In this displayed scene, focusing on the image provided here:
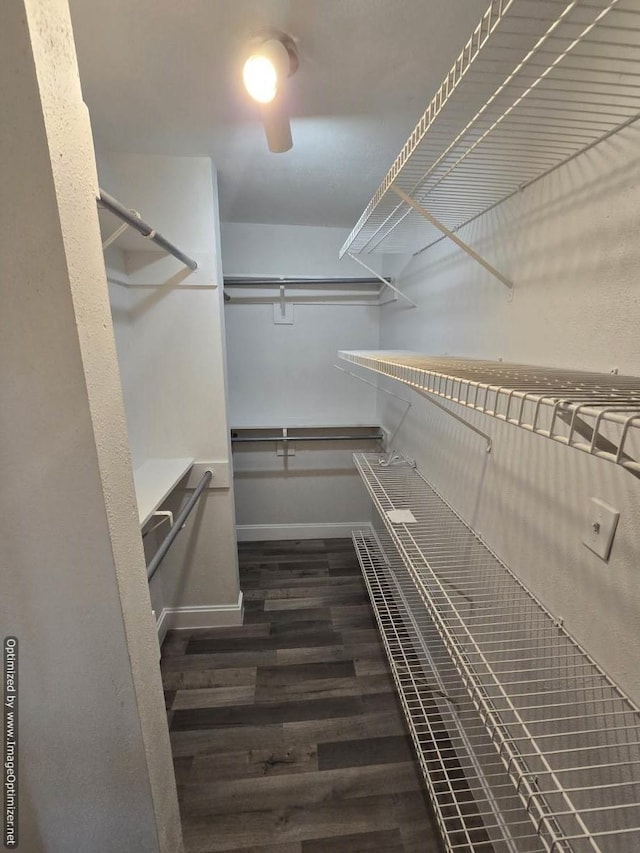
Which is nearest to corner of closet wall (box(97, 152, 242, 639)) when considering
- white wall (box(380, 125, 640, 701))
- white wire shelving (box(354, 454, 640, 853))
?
white wire shelving (box(354, 454, 640, 853))

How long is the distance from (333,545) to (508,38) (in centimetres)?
270

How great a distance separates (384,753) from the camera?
1386 millimetres

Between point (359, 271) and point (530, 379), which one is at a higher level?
point (359, 271)

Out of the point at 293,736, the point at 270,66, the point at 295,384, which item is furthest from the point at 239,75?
the point at 293,736

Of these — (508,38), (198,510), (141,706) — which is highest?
(508,38)

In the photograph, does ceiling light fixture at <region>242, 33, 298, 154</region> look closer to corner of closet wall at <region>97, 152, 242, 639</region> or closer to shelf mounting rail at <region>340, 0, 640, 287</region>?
shelf mounting rail at <region>340, 0, 640, 287</region>

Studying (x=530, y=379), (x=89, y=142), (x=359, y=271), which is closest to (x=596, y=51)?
(x=530, y=379)

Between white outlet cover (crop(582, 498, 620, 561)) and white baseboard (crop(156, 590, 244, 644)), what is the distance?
185 centimetres

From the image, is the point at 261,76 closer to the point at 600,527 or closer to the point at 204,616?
the point at 600,527

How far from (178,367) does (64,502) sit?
4.26 ft

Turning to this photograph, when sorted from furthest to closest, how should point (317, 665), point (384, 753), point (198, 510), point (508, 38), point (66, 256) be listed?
point (198, 510) → point (317, 665) → point (384, 753) → point (508, 38) → point (66, 256)

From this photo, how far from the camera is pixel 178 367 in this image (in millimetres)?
1801

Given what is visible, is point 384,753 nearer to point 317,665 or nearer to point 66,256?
point 317,665

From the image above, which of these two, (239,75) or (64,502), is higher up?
(239,75)
